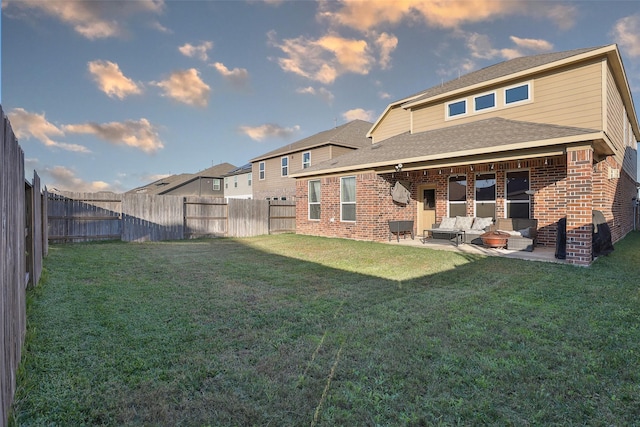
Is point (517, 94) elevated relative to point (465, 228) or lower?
elevated

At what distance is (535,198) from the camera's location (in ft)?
32.3

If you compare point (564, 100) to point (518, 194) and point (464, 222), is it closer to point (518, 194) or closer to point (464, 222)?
point (518, 194)

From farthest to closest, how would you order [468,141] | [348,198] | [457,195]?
1. [348,198]
2. [457,195]
3. [468,141]

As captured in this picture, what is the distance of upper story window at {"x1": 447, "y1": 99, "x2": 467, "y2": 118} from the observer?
38.8ft

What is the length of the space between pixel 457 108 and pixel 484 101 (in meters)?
1.02


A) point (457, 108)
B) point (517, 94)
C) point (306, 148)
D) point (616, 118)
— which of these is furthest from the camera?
point (306, 148)

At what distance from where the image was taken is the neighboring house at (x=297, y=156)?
21261mm

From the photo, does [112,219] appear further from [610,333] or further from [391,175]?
[610,333]

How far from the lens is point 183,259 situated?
26.9 feet

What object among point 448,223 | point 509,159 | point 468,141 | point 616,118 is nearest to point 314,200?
point 448,223

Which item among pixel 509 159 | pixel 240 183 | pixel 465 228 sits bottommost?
pixel 465 228

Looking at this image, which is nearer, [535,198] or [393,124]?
[535,198]

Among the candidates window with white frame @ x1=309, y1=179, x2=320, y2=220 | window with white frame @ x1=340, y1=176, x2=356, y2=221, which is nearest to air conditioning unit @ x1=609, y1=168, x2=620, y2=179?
window with white frame @ x1=340, y1=176, x2=356, y2=221

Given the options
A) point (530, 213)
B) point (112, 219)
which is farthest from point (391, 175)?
point (112, 219)
